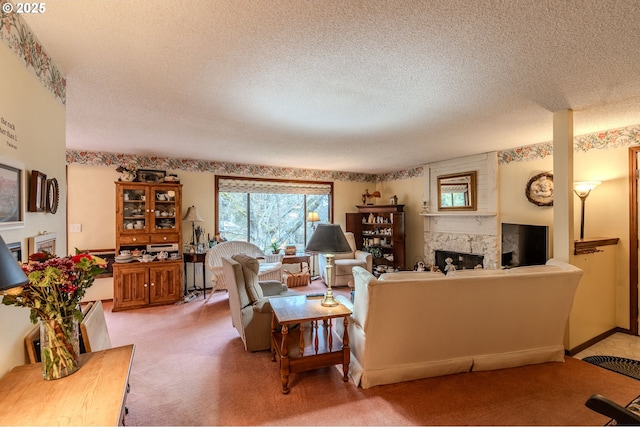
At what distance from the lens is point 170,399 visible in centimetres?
214

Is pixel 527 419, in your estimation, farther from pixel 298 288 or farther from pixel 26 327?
pixel 298 288

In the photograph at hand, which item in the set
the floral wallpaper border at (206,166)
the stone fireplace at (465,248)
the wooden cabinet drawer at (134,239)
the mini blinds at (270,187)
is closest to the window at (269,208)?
the mini blinds at (270,187)

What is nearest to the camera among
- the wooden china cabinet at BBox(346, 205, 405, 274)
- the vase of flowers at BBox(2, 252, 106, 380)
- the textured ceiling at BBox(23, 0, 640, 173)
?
the vase of flowers at BBox(2, 252, 106, 380)

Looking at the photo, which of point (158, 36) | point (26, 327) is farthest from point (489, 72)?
point (26, 327)

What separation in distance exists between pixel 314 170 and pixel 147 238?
11.1 feet

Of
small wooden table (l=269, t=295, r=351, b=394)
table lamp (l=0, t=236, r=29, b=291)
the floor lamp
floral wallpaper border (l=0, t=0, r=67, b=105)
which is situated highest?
floral wallpaper border (l=0, t=0, r=67, b=105)

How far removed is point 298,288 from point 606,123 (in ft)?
16.1

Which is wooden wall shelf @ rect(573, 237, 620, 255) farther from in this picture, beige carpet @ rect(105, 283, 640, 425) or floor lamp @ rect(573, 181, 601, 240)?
beige carpet @ rect(105, 283, 640, 425)

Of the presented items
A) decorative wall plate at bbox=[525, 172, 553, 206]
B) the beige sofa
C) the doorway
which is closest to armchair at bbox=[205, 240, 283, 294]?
the beige sofa

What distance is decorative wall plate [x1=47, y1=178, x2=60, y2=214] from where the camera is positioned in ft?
5.36

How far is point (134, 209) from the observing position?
4.43m

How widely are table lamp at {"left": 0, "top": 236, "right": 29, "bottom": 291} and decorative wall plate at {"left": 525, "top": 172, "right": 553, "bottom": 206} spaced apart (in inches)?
198
